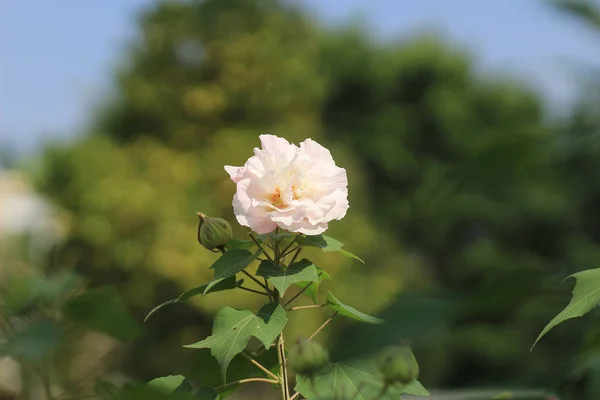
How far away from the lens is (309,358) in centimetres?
39

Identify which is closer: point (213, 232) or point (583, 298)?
point (583, 298)

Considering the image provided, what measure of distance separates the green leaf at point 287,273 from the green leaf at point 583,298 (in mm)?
172

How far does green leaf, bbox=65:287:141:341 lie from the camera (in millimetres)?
447

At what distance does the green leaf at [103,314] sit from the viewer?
447 millimetres

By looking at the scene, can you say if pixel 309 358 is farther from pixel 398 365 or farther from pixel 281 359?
pixel 281 359

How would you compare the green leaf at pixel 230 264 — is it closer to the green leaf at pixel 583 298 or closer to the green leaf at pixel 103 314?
the green leaf at pixel 103 314

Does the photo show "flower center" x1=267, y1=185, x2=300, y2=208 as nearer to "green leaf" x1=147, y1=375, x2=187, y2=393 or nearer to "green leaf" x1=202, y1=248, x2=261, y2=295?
"green leaf" x1=202, y1=248, x2=261, y2=295

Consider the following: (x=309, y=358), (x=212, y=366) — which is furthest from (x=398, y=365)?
(x=212, y=366)

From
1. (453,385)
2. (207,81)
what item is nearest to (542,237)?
(453,385)

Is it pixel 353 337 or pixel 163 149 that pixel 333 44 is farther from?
pixel 353 337

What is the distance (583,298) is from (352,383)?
0.55ft

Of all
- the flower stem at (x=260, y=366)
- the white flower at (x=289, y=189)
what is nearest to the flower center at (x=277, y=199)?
the white flower at (x=289, y=189)

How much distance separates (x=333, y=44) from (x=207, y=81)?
3628 mm

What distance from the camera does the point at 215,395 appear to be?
20.1 inches
